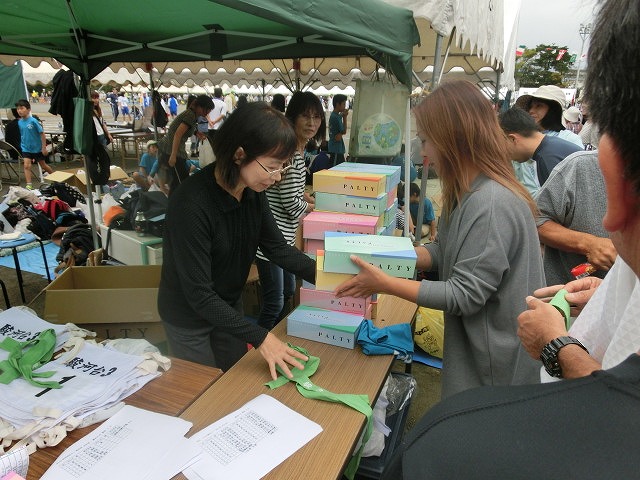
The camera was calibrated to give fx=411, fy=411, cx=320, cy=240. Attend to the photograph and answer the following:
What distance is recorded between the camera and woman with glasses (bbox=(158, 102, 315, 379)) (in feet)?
4.59

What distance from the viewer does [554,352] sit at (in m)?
0.72

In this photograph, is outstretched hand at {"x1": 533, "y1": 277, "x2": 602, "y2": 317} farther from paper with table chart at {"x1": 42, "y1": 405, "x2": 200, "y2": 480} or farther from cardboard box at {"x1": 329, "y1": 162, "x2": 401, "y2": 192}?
cardboard box at {"x1": 329, "y1": 162, "x2": 401, "y2": 192}

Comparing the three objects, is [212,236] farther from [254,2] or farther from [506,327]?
[506,327]

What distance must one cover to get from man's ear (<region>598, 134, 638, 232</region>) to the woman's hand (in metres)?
1.14

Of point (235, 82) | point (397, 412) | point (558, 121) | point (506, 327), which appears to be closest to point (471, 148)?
point (506, 327)

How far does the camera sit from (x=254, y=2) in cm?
135

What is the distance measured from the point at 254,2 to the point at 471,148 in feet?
2.79

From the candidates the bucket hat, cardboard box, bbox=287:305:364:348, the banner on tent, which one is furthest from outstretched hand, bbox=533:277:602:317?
the bucket hat

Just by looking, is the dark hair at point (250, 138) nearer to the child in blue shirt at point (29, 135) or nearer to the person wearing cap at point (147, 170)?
the person wearing cap at point (147, 170)

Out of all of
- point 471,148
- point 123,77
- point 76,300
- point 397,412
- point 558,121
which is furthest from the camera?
point 123,77

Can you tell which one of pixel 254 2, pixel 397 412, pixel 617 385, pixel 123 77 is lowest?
pixel 397 412

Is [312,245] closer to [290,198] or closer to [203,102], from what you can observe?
[290,198]

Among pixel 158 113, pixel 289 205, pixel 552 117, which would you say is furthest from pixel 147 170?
pixel 552 117

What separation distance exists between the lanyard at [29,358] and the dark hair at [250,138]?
32.9 inches
